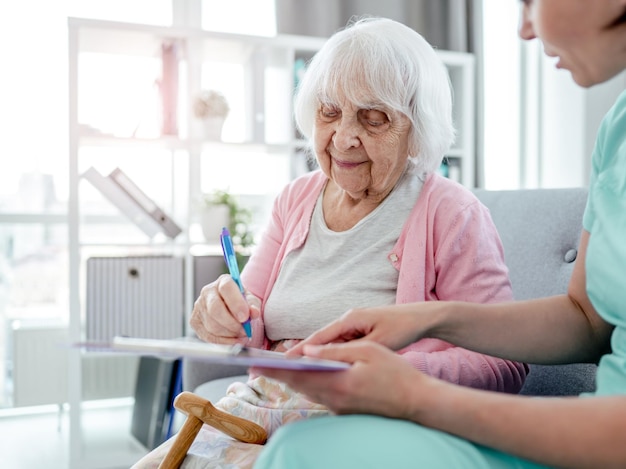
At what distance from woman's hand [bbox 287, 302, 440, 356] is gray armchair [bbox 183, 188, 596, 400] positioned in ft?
1.77

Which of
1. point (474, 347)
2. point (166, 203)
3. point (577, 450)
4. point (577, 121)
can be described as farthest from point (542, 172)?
point (577, 450)

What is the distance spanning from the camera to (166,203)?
10.4 feet

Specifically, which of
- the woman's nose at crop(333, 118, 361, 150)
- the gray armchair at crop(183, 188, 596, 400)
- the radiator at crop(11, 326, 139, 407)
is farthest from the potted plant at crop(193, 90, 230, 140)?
the woman's nose at crop(333, 118, 361, 150)

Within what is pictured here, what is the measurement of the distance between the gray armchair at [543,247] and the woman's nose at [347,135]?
484mm

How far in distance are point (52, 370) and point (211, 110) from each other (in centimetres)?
138

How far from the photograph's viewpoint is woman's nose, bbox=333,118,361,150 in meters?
1.26

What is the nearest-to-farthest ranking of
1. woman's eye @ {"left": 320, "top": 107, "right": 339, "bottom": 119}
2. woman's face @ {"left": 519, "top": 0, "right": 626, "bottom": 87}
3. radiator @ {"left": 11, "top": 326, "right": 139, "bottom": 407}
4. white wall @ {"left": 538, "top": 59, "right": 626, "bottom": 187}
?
woman's face @ {"left": 519, "top": 0, "right": 626, "bottom": 87}, woman's eye @ {"left": 320, "top": 107, "right": 339, "bottom": 119}, white wall @ {"left": 538, "top": 59, "right": 626, "bottom": 187}, radiator @ {"left": 11, "top": 326, "right": 139, "bottom": 407}

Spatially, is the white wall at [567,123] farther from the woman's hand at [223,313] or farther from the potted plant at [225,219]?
the woman's hand at [223,313]

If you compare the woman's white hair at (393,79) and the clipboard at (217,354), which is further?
the woman's white hair at (393,79)

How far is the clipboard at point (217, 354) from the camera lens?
0.62 metres

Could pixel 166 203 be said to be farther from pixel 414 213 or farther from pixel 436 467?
pixel 436 467

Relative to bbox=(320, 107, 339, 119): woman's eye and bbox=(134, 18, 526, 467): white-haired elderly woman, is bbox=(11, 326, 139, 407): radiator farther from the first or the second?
bbox=(320, 107, 339, 119): woman's eye

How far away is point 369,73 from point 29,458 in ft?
6.68

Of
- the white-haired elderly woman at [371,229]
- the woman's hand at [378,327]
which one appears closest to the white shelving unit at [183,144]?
the white-haired elderly woman at [371,229]
